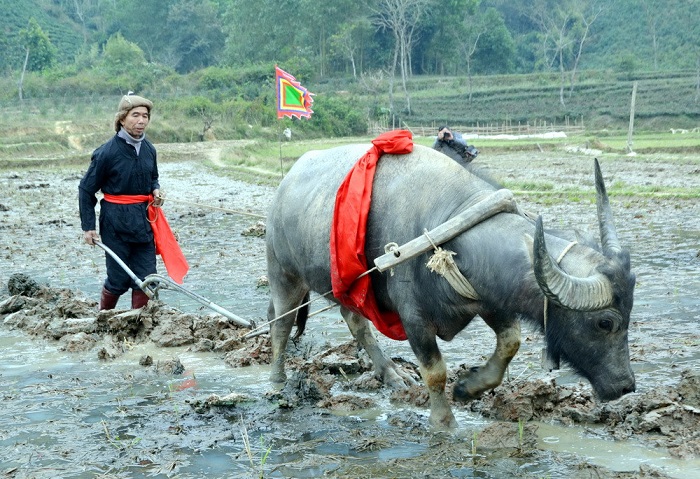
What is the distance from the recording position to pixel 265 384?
18.2ft

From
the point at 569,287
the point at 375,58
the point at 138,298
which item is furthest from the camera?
the point at 375,58

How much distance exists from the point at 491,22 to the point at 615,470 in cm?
6687

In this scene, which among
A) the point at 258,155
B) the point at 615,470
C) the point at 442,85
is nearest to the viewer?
the point at 615,470

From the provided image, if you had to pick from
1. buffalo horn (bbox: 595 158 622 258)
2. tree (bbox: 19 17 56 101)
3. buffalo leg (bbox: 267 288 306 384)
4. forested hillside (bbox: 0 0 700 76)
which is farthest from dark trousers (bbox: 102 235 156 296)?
tree (bbox: 19 17 56 101)

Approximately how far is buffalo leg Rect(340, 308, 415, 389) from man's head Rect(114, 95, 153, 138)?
6.95 feet

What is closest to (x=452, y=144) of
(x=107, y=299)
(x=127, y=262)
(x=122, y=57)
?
(x=127, y=262)

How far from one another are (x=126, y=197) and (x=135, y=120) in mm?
606

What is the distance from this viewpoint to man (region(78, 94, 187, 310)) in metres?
6.23

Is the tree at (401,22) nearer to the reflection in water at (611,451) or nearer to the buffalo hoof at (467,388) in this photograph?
the buffalo hoof at (467,388)

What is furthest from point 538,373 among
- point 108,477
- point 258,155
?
point 258,155

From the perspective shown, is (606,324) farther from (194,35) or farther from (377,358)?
(194,35)

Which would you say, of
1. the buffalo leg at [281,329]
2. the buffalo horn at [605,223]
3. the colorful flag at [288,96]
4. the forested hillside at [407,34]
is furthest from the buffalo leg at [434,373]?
the forested hillside at [407,34]

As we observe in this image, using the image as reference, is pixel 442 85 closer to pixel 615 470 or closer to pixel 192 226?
pixel 192 226

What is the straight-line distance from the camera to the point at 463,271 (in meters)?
4.09
